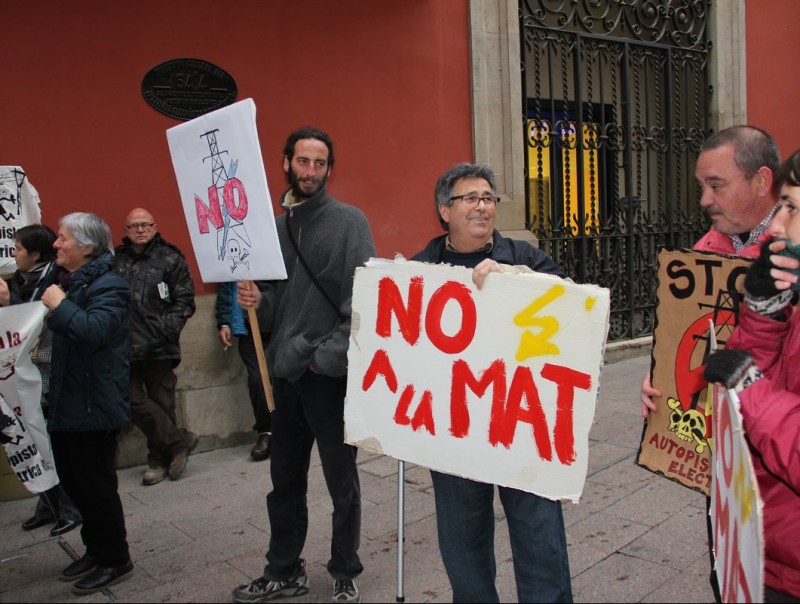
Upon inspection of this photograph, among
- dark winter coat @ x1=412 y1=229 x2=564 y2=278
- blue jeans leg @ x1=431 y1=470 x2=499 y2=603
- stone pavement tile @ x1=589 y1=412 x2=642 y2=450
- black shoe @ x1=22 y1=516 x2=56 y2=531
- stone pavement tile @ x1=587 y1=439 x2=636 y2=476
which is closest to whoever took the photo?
blue jeans leg @ x1=431 y1=470 x2=499 y2=603

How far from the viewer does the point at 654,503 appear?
4.32 m

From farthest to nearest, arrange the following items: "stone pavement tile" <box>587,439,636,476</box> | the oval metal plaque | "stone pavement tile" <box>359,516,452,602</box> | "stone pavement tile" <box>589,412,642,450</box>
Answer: "stone pavement tile" <box>589,412,642,450</box> < the oval metal plaque < "stone pavement tile" <box>587,439,636,476</box> < "stone pavement tile" <box>359,516,452,602</box>

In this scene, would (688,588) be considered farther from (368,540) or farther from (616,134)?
(616,134)

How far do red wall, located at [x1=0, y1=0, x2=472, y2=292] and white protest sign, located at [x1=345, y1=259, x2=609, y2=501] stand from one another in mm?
3302

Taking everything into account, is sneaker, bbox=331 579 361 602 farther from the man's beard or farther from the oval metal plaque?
the oval metal plaque

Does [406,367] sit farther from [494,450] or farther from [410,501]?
[410,501]

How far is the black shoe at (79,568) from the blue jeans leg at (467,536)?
204 cm

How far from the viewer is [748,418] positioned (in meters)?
1.81

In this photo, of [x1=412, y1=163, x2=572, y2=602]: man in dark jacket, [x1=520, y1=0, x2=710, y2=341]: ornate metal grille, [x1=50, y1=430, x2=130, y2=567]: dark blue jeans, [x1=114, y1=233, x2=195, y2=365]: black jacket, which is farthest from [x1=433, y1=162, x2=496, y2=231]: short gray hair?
[x1=520, y1=0, x2=710, y2=341]: ornate metal grille

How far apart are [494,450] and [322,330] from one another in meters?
1.04

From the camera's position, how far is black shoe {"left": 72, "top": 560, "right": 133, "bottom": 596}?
11.5 feet

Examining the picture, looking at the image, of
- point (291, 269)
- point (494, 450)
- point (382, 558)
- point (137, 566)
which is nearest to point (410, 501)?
point (382, 558)

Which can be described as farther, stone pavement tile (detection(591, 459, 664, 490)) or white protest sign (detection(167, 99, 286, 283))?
stone pavement tile (detection(591, 459, 664, 490))

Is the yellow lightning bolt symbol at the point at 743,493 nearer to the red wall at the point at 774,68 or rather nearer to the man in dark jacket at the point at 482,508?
the man in dark jacket at the point at 482,508
